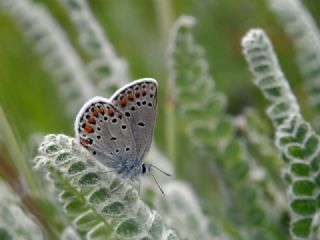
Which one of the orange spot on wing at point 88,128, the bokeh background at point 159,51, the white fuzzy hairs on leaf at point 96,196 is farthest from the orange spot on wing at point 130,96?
the bokeh background at point 159,51

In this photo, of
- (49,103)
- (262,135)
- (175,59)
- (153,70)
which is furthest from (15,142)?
(153,70)

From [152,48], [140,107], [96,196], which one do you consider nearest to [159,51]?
[152,48]

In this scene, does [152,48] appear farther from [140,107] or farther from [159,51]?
[140,107]

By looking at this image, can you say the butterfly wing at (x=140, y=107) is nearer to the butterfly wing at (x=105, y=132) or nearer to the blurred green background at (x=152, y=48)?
the butterfly wing at (x=105, y=132)

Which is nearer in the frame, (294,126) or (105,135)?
(294,126)

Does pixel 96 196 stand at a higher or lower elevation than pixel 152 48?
lower

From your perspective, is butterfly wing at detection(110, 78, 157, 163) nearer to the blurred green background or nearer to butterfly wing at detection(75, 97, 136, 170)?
butterfly wing at detection(75, 97, 136, 170)

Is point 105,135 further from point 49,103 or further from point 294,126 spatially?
point 49,103
